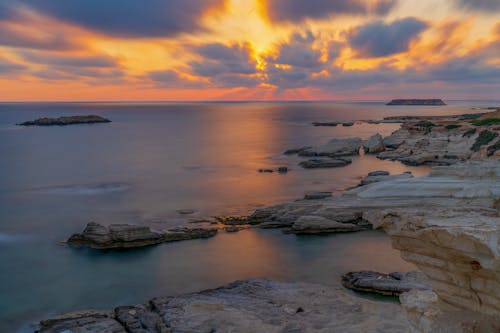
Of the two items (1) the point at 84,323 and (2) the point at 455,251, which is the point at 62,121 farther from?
(2) the point at 455,251

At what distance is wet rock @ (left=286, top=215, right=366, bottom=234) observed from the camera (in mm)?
29047

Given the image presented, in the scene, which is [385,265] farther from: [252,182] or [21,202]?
[21,202]

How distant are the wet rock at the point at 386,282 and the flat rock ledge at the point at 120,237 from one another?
11.7m

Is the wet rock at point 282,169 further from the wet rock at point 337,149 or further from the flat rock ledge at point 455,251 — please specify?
the flat rock ledge at point 455,251

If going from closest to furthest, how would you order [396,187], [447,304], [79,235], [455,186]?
[447,304], [455,186], [396,187], [79,235]

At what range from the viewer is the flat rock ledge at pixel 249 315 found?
15945 mm

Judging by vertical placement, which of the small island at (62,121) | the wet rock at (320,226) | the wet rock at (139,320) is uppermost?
the small island at (62,121)

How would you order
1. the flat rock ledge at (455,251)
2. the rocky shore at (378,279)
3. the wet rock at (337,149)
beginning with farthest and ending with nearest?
the wet rock at (337,149) < the rocky shore at (378,279) < the flat rock ledge at (455,251)

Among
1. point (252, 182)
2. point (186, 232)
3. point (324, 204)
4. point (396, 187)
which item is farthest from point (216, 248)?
point (252, 182)

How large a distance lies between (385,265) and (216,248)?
9980 mm

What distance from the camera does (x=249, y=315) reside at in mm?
16891

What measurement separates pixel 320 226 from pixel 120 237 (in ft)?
41.0

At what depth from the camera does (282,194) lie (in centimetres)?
4316

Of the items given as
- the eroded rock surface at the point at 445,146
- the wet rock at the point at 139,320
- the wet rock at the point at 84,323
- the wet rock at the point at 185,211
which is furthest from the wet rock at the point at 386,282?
the eroded rock surface at the point at 445,146
